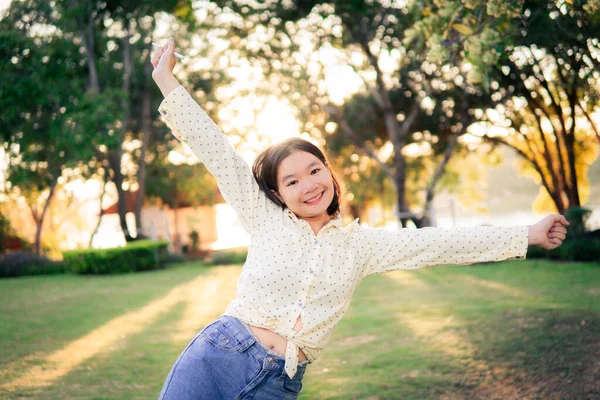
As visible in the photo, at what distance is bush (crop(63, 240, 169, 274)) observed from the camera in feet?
58.6

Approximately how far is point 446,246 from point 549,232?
0.42 m

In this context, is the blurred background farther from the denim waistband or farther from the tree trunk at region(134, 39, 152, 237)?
the denim waistband

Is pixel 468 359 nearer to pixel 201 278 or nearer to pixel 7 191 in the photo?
pixel 201 278

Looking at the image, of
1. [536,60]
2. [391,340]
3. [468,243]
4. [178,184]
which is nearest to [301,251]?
[468,243]

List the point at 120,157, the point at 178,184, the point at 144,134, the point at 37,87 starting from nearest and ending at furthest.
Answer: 1. the point at 37,87
2. the point at 120,157
3. the point at 144,134
4. the point at 178,184

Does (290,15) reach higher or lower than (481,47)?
higher

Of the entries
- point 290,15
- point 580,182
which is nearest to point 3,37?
point 290,15

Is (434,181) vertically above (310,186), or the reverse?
(434,181)

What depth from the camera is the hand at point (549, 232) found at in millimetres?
2305

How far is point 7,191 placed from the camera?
96.4 feet

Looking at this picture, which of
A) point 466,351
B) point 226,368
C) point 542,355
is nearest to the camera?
point 226,368

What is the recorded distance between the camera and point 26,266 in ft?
62.2

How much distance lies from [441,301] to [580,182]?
19511mm

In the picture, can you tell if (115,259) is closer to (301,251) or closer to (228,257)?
(228,257)
